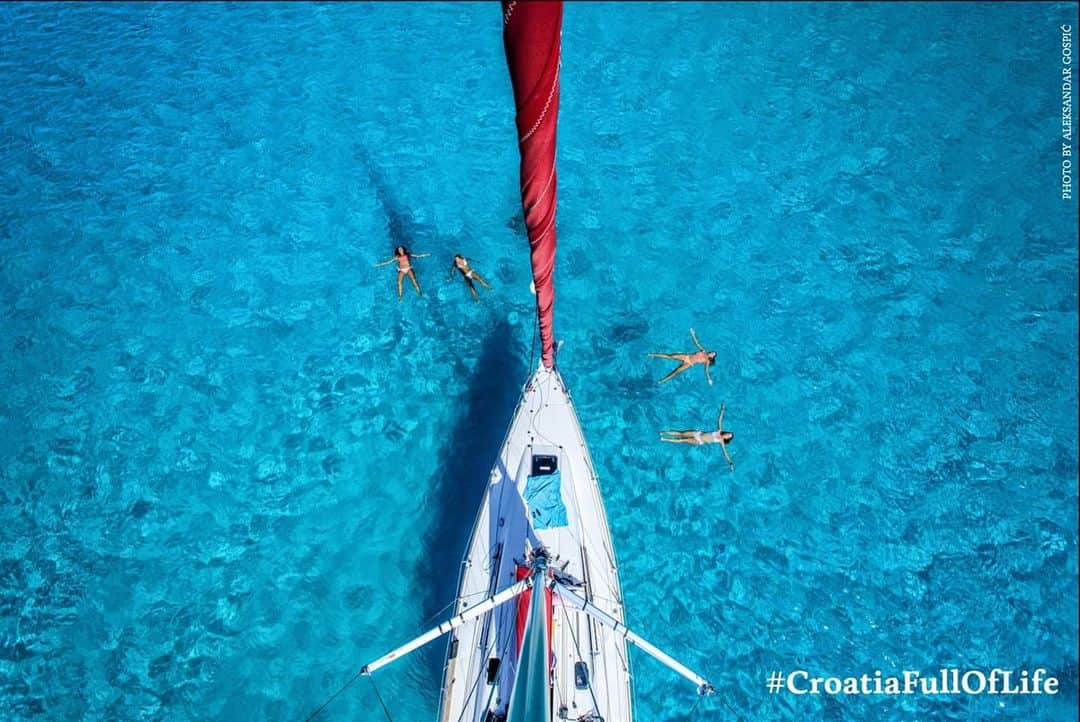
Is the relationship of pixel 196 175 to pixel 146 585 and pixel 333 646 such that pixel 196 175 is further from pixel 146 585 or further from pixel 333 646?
pixel 333 646

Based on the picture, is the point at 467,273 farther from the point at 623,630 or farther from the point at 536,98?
the point at 623,630

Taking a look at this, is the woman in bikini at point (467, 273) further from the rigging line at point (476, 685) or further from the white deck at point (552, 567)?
the rigging line at point (476, 685)

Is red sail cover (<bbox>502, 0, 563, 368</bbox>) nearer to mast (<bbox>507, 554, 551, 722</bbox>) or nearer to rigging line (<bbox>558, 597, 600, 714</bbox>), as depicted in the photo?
mast (<bbox>507, 554, 551, 722</bbox>)

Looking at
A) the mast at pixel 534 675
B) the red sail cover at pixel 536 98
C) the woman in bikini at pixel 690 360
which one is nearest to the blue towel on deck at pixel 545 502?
the mast at pixel 534 675

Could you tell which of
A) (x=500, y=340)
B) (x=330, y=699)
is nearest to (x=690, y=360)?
(x=500, y=340)

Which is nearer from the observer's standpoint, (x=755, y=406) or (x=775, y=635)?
(x=775, y=635)

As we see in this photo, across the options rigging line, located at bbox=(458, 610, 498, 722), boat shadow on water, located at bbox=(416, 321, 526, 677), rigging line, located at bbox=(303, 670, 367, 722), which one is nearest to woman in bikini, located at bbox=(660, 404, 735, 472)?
boat shadow on water, located at bbox=(416, 321, 526, 677)

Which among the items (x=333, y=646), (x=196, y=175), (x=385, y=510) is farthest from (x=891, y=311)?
(x=196, y=175)
